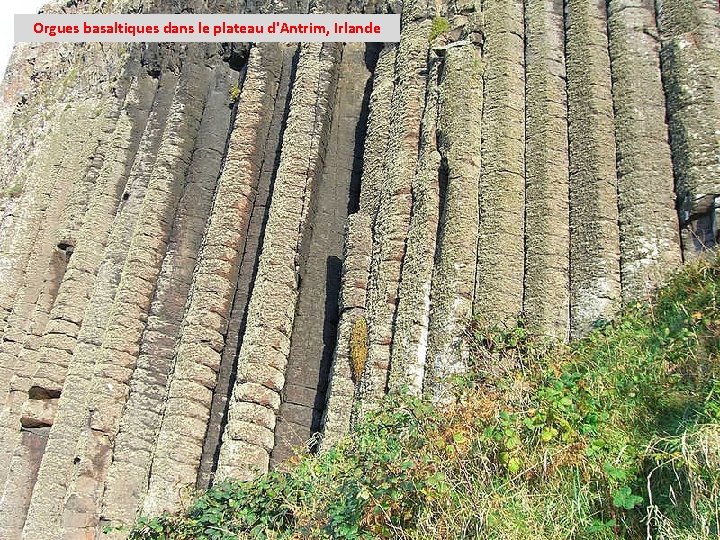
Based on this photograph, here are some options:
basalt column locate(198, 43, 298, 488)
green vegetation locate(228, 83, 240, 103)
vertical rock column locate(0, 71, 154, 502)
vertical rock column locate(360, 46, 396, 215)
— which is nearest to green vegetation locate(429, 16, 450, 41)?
vertical rock column locate(360, 46, 396, 215)

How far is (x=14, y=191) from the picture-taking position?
22.0m

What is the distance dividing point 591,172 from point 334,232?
4791 millimetres

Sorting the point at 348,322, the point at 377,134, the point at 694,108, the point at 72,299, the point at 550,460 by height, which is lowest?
the point at 550,460

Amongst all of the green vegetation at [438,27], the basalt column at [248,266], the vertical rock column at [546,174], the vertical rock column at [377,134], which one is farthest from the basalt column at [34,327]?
the vertical rock column at [546,174]

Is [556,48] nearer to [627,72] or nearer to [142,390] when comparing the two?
[627,72]

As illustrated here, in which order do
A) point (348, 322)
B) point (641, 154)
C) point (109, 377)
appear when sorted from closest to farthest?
point (641, 154) < point (348, 322) < point (109, 377)

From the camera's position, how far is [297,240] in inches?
477

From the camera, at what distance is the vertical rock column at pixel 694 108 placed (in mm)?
8445

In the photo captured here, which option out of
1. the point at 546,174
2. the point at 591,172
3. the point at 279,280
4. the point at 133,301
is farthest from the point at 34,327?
the point at 591,172

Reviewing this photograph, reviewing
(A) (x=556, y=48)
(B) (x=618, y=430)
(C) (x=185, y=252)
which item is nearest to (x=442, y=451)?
(B) (x=618, y=430)

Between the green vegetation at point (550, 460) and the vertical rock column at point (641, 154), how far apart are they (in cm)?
127

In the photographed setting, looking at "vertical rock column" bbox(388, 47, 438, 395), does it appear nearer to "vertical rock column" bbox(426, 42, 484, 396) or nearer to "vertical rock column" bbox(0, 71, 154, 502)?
"vertical rock column" bbox(426, 42, 484, 396)

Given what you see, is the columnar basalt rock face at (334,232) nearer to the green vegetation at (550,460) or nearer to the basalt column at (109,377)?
the basalt column at (109,377)

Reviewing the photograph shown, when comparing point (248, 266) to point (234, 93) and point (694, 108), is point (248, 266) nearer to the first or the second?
point (234, 93)
